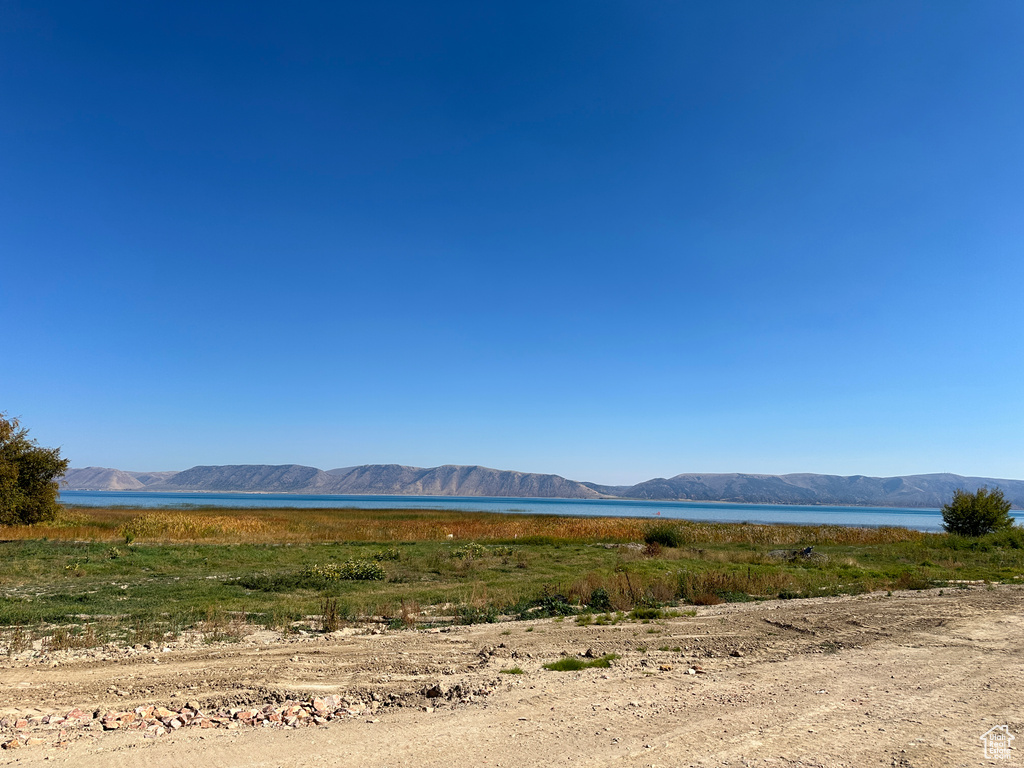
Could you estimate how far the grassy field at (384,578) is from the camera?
43.4ft

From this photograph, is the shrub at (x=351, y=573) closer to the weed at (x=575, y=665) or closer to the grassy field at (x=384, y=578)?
the grassy field at (x=384, y=578)

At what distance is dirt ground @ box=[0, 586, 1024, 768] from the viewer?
6.31 metres

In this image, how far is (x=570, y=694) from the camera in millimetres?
8430

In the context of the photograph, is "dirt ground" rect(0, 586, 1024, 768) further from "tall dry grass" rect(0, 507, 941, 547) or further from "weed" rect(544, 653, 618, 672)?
"tall dry grass" rect(0, 507, 941, 547)

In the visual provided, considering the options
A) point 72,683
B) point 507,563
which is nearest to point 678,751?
point 72,683

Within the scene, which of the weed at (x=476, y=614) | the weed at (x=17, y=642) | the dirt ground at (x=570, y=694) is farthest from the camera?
the weed at (x=476, y=614)

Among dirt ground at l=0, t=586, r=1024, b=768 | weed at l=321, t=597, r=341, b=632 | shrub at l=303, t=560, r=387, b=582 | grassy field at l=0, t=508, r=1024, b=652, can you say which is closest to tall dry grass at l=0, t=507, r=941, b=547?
grassy field at l=0, t=508, r=1024, b=652

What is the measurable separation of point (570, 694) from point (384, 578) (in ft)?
44.8

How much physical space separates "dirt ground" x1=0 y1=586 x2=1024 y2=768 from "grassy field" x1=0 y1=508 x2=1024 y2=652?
2.09 m

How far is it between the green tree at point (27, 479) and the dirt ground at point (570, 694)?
36070 millimetres

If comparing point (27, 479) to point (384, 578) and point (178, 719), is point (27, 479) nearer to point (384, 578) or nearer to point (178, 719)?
point (384, 578)

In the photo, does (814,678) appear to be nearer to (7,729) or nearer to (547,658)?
(547,658)

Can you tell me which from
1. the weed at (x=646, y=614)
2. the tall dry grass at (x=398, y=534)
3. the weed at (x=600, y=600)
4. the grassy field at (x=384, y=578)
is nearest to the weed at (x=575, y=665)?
the weed at (x=646, y=614)

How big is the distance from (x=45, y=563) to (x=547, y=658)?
70.8ft
